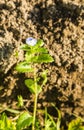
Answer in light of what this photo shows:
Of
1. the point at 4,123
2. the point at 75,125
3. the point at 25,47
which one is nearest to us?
the point at 25,47

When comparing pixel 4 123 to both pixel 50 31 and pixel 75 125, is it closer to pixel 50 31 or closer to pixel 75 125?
pixel 75 125

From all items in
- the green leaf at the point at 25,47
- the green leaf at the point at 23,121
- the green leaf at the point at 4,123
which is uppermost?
the green leaf at the point at 25,47

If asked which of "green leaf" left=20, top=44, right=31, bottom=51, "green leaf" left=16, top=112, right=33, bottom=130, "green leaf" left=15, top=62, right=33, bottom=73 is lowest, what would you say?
"green leaf" left=16, top=112, right=33, bottom=130

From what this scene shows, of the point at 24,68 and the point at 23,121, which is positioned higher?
the point at 24,68

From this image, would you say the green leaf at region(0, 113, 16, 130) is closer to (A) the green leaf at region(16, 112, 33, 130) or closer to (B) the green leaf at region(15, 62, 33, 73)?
(A) the green leaf at region(16, 112, 33, 130)

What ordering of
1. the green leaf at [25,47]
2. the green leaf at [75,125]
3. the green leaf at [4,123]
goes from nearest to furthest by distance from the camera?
the green leaf at [25,47] < the green leaf at [4,123] < the green leaf at [75,125]

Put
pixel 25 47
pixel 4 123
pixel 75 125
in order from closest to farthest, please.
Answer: pixel 25 47
pixel 4 123
pixel 75 125

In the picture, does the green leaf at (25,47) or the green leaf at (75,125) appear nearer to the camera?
the green leaf at (25,47)

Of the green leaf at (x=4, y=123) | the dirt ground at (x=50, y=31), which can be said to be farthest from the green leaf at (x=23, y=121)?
the dirt ground at (x=50, y=31)

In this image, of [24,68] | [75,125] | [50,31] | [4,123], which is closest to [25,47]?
[24,68]

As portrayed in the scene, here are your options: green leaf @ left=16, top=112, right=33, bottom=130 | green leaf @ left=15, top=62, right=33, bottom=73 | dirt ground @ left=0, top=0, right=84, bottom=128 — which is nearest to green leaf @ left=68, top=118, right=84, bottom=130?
dirt ground @ left=0, top=0, right=84, bottom=128

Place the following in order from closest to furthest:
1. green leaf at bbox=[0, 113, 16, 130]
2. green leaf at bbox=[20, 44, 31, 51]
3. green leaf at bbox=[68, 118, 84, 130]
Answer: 1. green leaf at bbox=[20, 44, 31, 51]
2. green leaf at bbox=[0, 113, 16, 130]
3. green leaf at bbox=[68, 118, 84, 130]

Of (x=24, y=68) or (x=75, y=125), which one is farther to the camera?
(x=75, y=125)

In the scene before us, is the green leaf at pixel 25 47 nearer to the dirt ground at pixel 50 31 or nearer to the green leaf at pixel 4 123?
the dirt ground at pixel 50 31
